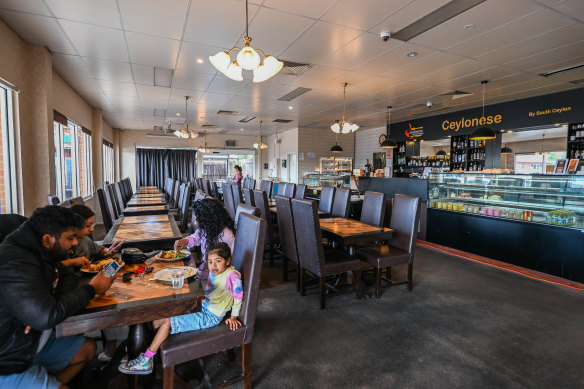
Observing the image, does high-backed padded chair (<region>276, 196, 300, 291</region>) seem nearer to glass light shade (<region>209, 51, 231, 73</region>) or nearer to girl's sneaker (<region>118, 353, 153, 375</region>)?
glass light shade (<region>209, 51, 231, 73</region>)

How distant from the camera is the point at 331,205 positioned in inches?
183

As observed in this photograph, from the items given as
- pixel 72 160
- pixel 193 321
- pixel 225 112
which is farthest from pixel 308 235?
pixel 225 112

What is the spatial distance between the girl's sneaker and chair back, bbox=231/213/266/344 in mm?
545

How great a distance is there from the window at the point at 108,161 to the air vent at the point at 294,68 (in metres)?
7.28

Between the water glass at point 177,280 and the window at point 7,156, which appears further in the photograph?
the window at point 7,156

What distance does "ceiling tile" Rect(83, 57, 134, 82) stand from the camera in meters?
4.36

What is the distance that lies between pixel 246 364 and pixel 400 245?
2.30m

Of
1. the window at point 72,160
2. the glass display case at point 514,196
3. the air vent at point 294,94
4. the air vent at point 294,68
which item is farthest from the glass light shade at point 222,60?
the glass display case at point 514,196

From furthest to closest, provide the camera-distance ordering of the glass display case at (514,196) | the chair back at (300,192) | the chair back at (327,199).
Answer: the chair back at (300,192) < the chair back at (327,199) < the glass display case at (514,196)

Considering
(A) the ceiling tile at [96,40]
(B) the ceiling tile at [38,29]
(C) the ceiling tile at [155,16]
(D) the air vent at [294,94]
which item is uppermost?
(D) the air vent at [294,94]

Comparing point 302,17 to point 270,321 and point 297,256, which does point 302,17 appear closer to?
point 297,256

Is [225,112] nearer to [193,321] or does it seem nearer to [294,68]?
[294,68]

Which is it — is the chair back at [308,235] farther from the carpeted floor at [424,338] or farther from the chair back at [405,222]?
the chair back at [405,222]

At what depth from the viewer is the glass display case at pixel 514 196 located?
12.1 feet
